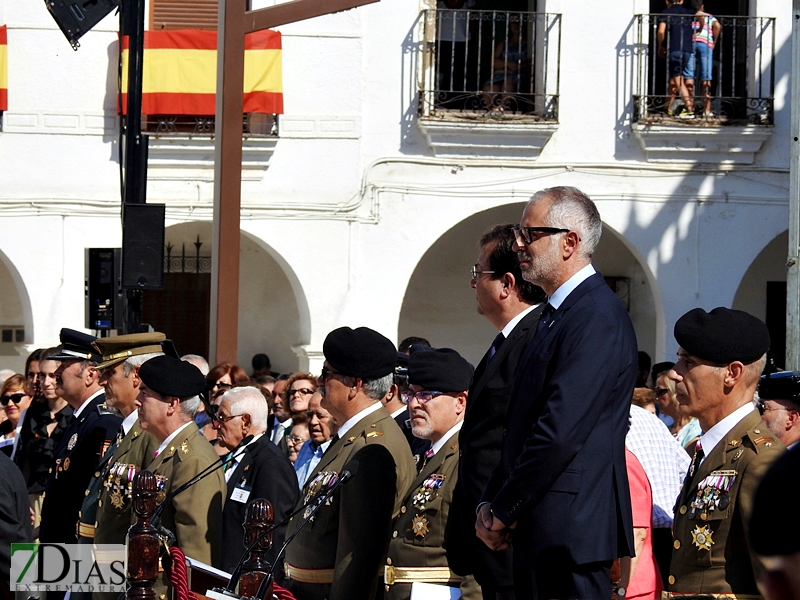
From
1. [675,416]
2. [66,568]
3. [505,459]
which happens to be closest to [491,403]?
[505,459]

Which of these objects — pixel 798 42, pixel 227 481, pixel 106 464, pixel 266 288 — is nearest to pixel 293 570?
pixel 227 481

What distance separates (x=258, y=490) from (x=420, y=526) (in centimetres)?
138

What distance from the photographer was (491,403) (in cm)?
394

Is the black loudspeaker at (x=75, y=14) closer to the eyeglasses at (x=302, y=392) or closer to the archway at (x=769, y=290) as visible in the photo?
the eyeglasses at (x=302, y=392)

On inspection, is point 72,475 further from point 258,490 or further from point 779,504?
point 779,504

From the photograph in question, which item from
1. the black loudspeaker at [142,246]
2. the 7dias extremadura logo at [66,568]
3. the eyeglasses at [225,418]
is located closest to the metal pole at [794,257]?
the black loudspeaker at [142,246]

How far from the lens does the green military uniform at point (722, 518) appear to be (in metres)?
3.70

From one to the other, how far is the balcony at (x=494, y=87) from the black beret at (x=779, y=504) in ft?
37.6

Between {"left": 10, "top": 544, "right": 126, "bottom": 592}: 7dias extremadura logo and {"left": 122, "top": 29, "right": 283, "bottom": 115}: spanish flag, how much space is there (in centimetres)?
813

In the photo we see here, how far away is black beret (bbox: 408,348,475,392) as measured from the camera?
4598 mm

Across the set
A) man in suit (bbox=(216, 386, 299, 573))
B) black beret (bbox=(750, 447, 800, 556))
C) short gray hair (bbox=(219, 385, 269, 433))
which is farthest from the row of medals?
black beret (bbox=(750, 447, 800, 556))

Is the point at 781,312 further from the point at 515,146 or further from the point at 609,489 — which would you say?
the point at 609,489

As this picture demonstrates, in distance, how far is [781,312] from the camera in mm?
14477

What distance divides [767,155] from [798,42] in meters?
2.99
